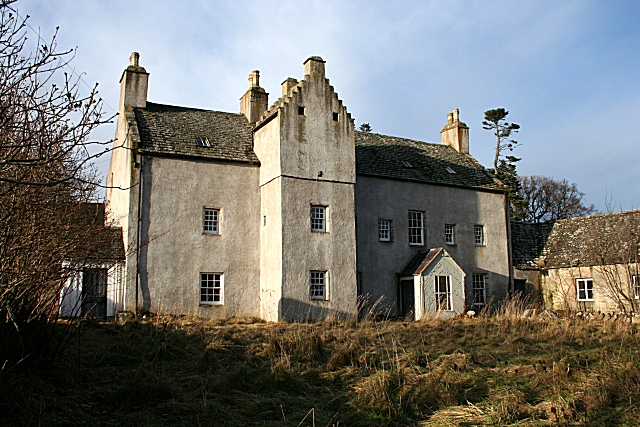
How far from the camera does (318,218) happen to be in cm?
2431

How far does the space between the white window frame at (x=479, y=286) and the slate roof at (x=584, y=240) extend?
4.09m

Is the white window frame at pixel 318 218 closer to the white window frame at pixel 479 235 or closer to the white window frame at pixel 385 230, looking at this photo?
the white window frame at pixel 385 230

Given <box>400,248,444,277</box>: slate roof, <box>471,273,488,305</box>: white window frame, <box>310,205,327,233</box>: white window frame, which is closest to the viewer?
<box>310,205,327,233</box>: white window frame

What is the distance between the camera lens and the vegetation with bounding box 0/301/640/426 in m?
9.35

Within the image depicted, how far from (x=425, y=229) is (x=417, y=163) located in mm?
3925

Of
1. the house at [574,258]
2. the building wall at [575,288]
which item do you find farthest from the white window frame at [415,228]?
the house at [574,258]

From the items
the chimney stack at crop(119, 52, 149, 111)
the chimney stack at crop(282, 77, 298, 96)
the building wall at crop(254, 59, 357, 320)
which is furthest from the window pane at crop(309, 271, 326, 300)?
the chimney stack at crop(119, 52, 149, 111)

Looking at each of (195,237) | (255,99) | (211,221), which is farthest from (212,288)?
(255,99)

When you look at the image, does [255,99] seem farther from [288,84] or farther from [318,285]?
[318,285]

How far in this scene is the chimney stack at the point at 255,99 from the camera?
28953 mm

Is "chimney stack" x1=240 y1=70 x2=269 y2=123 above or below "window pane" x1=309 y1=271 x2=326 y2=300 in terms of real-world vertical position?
above

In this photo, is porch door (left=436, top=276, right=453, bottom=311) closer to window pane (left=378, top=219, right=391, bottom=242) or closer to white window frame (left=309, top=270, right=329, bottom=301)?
window pane (left=378, top=219, right=391, bottom=242)

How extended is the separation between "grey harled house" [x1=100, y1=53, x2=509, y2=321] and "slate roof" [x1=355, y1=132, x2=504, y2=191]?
228 mm

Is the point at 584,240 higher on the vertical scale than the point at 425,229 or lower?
lower
